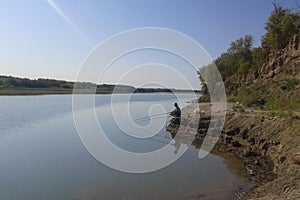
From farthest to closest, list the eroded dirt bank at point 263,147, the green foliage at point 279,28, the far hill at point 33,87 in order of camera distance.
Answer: the far hill at point 33,87 < the green foliage at point 279,28 < the eroded dirt bank at point 263,147

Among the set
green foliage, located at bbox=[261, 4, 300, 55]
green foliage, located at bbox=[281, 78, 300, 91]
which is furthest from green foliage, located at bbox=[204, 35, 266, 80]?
green foliage, located at bbox=[281, 78, 300, 91]

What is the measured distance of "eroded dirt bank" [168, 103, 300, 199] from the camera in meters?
11.2

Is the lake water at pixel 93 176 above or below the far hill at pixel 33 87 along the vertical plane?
below

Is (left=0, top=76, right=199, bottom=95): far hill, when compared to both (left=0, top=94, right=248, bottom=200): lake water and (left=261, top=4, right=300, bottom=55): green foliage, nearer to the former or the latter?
(left=261, top=4, right=300, bottom=55): green foliage

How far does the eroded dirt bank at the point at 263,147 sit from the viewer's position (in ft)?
36.9

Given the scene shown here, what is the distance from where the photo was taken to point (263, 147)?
18844 millimetres

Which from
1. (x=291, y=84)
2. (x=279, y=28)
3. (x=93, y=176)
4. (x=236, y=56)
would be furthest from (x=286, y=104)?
(x=236, y=56)

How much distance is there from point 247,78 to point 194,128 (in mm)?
21369

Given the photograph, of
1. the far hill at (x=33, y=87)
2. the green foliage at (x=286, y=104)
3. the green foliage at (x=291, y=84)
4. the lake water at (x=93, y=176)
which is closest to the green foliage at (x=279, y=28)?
the green foliage at (x=291, y=84)

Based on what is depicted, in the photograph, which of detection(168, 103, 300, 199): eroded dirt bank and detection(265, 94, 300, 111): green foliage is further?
detection(265, 94, 300, 111): green foliage

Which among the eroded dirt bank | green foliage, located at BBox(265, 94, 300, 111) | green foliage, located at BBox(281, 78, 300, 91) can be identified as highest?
green foliage, located at BBox(281, 78, 300, 91)

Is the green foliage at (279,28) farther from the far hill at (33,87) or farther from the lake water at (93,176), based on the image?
the far hill at (33,87)

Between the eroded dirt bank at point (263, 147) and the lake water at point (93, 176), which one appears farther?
the lake water at point (93, 176)

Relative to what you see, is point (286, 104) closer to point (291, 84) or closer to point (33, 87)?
point (291, 84)
